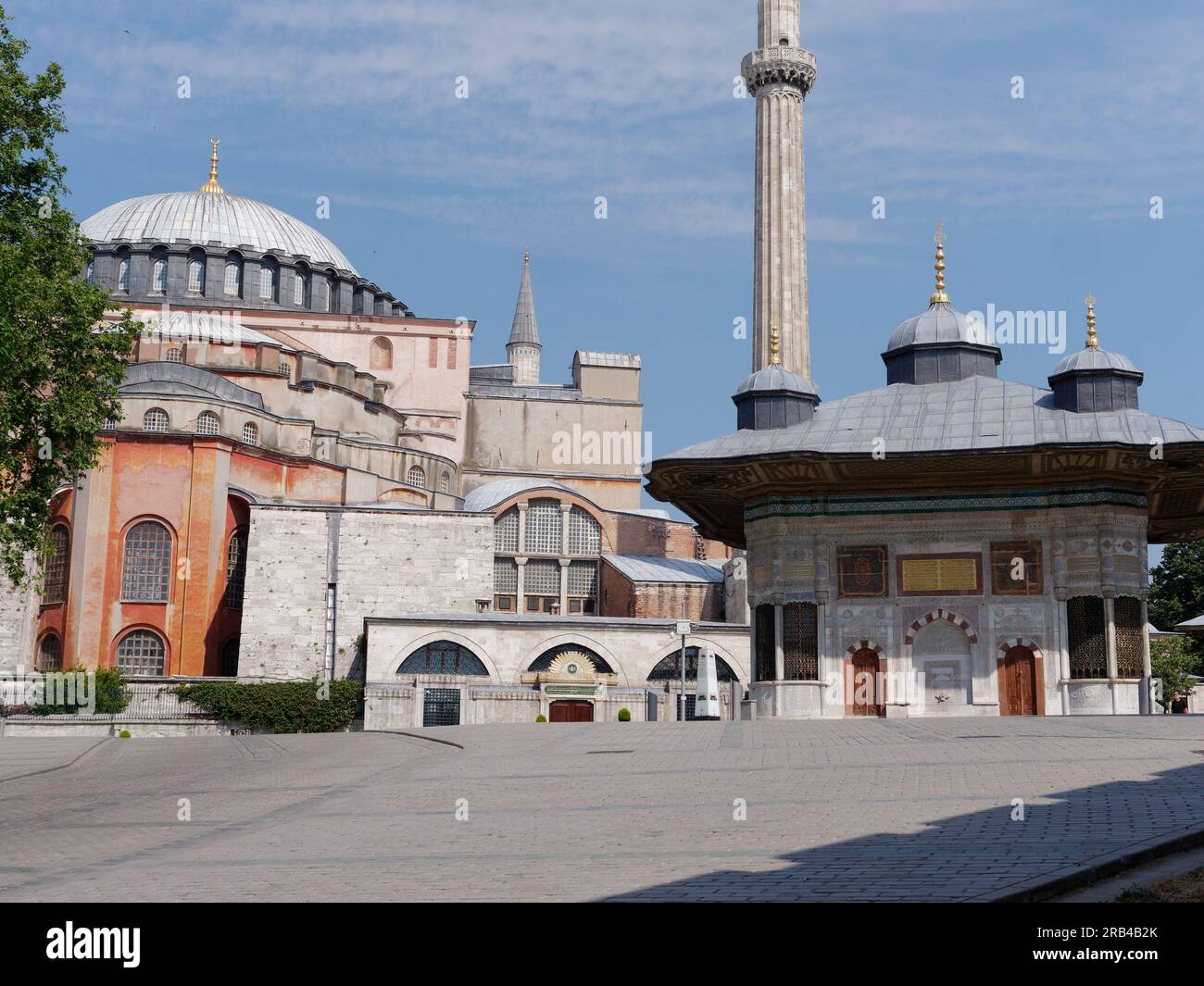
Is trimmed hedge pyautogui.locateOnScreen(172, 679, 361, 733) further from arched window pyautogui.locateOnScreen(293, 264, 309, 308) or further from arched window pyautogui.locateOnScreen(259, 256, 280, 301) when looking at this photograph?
arched window pyautogui.locateOnScreen(293, 264, 309, 308)

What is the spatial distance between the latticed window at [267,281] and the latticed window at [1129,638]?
48191mm

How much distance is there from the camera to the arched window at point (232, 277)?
6550 centimetres

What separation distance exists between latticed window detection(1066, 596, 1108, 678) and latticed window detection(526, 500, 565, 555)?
93.9ft

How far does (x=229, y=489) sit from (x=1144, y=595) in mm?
29668


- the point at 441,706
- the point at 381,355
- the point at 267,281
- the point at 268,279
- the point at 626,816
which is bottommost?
the point at 626,816

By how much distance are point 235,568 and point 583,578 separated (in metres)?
13.7

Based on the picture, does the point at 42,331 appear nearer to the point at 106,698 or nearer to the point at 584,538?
the point at 106,698

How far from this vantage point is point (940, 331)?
103 feet

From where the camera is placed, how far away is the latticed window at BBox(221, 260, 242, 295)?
65.5m

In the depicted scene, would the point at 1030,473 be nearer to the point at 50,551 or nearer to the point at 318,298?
the point at 50,551

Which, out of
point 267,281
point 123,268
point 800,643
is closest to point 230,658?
point 800,643

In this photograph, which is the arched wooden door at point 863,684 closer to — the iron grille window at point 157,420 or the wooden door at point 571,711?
the wooden door at point 571,711

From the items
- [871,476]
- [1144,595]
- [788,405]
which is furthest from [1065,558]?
[788,405]

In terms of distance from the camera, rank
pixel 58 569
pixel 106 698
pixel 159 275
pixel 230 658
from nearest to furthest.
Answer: pixel 106 698
pixel 58 569
pixel 230 658
pixel 159 275
